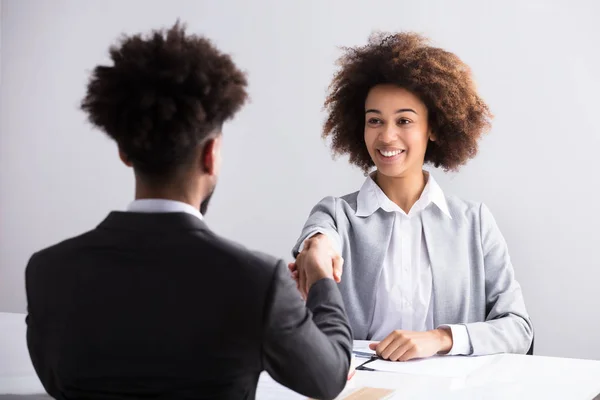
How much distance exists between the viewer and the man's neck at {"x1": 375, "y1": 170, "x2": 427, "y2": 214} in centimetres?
240

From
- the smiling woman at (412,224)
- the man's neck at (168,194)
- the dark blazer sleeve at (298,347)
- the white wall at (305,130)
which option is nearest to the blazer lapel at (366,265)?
the smiling woman at (412,224)

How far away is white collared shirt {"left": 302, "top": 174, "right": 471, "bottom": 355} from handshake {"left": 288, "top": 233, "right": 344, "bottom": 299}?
43 cm

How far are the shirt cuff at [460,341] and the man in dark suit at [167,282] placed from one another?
889 mm

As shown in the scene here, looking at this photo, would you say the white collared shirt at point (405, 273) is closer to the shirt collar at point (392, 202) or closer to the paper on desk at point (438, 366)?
the shirt collar at point (392, 202)

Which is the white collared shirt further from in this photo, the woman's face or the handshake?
the handshake

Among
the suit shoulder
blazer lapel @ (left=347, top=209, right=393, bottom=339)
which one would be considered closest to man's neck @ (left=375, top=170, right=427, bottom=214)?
blazer lapel @ (left=347, top=209, right=393, bottom=339)

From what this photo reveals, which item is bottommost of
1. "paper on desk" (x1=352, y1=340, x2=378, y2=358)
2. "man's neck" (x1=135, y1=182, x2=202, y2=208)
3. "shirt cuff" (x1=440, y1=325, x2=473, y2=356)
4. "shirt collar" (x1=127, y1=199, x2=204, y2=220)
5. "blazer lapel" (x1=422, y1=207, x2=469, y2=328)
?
"paper on desk" (x1=352, y1=340, x2=378, y2=358)

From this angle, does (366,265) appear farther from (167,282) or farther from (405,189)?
(167,282)

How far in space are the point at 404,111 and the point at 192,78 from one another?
139 cm

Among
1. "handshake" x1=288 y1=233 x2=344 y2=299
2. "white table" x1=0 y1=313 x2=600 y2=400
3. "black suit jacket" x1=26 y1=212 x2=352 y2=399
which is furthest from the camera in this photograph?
"white table" x1=0 y1=313 x2=600 y2=400

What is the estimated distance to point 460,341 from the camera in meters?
1.95

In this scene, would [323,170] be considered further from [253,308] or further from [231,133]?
[253,308]

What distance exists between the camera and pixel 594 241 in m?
3.42

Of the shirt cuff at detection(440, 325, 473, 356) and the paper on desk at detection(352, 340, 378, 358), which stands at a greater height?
the shirt cuff at detection(440, 325, 473, 356)
